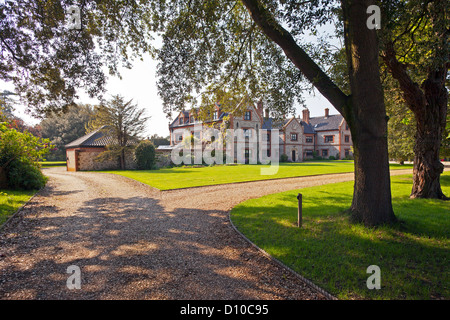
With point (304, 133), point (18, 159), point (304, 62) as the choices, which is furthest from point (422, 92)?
point (304, 133)

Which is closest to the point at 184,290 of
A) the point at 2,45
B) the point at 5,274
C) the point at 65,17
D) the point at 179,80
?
the point at 5,274

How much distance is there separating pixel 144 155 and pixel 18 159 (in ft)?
46.7

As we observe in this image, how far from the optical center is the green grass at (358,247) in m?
3.61

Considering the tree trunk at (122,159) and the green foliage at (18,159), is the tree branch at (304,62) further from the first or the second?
the tree trunk at (122,159)

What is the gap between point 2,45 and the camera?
351 inches

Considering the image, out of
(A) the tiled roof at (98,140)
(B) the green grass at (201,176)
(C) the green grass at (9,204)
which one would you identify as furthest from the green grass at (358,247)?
(A) the tiled roof at (98,140)

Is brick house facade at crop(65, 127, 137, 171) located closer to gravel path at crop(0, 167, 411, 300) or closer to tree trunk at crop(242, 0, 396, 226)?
gravel path at crop(0, 167, 411, 300)

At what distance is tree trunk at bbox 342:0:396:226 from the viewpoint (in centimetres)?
559

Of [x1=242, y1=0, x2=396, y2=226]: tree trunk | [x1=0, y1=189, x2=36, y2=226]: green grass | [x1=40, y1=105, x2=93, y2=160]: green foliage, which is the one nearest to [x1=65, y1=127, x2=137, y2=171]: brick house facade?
[x1=0, y1=189, x2=36, y2=226]: green grass

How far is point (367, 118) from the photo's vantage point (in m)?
5.69

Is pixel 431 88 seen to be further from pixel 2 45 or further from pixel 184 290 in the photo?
→ pixel 2 45

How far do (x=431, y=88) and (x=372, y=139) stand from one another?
5335 millimetres

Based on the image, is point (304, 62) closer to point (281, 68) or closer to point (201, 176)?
point (281, 68)

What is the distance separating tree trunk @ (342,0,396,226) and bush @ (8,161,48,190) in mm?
15260
